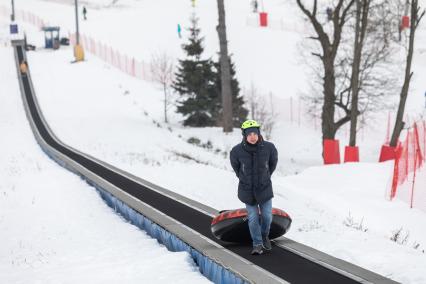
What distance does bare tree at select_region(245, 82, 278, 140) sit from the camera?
135 ft

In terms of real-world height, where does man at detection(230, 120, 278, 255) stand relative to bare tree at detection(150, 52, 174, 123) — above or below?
above

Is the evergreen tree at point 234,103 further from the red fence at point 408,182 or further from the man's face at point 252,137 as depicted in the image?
the man's face at point 252,137

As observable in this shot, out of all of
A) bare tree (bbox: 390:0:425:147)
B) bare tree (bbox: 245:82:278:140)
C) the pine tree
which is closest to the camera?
bare tree (bbox: 390:0:425:147)

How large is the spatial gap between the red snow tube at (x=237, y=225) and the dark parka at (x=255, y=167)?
64 cm

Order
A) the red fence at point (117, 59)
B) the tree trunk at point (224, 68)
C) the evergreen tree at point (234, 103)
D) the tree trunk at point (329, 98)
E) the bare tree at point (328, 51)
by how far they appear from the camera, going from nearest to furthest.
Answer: the bare tree at point (328, 51) → the tree trunk at point (329, 98) → the tree trunk at point (224, 68) → the evergreen tree at point (234, 103) → the red fence at point (117, 59)

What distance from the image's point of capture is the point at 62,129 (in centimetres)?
3366

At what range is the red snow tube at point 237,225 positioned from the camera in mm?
9094

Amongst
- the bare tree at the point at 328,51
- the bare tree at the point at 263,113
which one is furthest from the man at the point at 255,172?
the bare tree at the point at 263,113

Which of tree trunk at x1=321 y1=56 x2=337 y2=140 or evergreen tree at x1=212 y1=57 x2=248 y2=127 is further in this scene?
evergreen tree at x1=212 y1=57 x2=248 y2=127

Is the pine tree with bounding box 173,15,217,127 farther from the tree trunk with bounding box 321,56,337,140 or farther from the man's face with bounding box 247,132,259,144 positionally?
the man's face with bounding box 247,132,259,144

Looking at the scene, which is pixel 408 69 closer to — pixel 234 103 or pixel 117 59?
pixel 234 103

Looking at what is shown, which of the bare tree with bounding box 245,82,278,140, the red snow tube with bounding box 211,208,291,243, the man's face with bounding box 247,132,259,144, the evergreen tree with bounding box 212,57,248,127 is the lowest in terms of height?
the bare tree with bounding box 245,82,278,140

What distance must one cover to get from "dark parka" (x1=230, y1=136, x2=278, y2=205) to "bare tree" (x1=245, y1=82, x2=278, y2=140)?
28.7 m

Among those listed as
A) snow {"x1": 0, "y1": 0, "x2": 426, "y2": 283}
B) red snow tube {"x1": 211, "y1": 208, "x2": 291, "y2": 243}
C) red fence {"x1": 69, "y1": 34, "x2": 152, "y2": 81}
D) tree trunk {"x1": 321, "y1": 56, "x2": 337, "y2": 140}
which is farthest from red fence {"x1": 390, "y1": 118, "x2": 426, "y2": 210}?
red fence {"x1": 69, "y1": 34, "x2": 152, "y2": 81}
